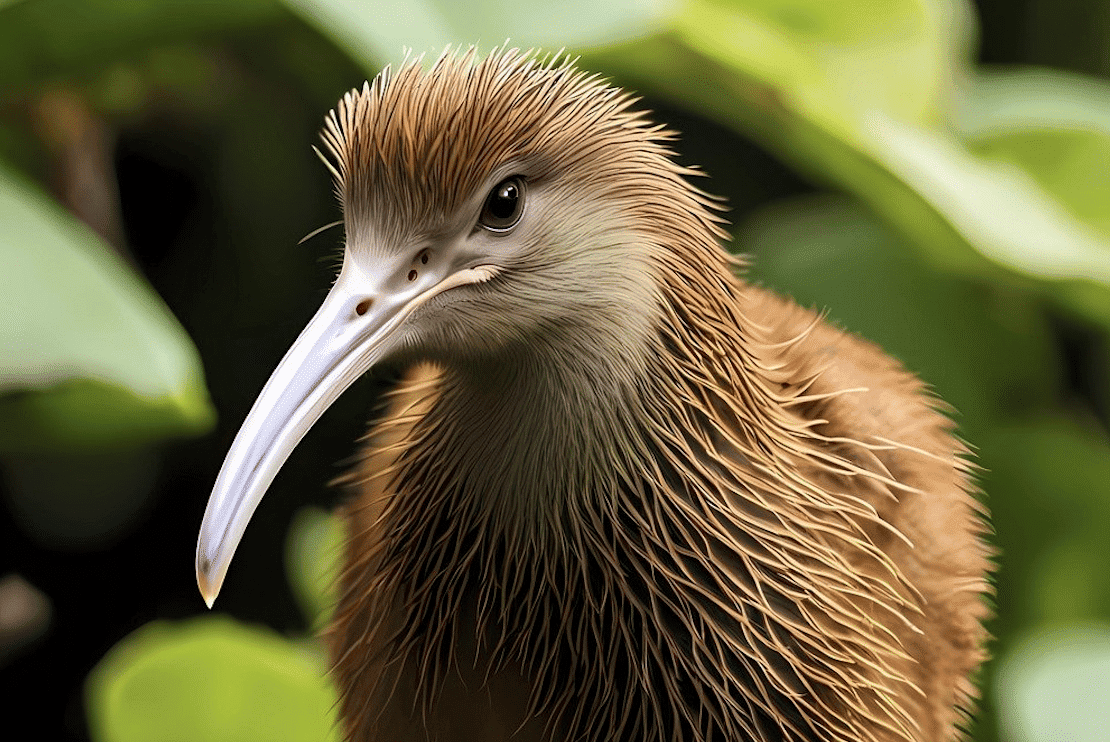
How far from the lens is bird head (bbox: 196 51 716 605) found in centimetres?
65

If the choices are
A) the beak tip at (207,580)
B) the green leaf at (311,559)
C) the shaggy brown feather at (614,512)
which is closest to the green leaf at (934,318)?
the green leaf at (311,559)

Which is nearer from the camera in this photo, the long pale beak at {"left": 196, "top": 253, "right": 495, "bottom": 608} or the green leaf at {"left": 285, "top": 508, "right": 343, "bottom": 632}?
the long pale beak at {"left": 196, "top": 253, "right": 495, "bottom": 608}

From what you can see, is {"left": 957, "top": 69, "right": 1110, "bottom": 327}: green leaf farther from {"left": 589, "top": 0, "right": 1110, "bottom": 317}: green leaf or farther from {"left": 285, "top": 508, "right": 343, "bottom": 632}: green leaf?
{"left": 285, "top": 508, "right": 343, "bottom": 632}: green leaf

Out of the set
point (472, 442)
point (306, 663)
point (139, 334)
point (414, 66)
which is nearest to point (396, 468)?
point (472, 442)

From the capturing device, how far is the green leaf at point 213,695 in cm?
123

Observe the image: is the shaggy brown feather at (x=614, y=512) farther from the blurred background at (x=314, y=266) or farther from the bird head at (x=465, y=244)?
the blurred background at (x=314, y=266)

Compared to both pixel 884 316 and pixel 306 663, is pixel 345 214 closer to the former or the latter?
pixel 306 663

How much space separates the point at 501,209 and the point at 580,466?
150mm

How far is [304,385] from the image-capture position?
0.65 m

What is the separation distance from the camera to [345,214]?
70 cm

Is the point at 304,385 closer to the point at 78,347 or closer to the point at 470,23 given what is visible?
the point at 78,347

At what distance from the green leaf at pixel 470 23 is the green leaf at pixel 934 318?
1.20 feet

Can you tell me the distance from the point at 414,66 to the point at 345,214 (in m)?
0.09

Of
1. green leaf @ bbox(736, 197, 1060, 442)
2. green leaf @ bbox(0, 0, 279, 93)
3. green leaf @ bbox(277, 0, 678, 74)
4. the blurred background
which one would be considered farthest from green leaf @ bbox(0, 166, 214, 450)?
green leaf @ bbox(736, 197, 1060, 442)
